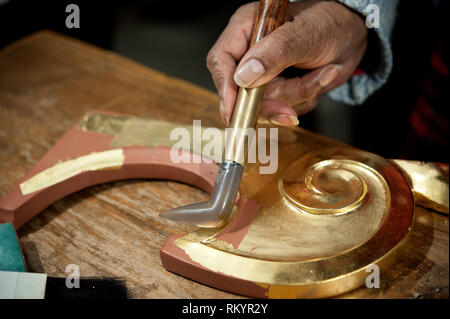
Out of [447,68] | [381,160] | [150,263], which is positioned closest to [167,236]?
[150,263]

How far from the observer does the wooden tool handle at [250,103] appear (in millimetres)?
578

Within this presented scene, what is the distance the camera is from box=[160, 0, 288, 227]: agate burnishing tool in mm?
567

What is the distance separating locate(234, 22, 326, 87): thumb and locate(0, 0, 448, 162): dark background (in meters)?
0.41

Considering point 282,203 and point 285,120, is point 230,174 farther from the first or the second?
point 285,120

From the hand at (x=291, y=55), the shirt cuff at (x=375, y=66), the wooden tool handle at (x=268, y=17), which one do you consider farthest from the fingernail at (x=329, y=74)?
the wooden tool handle at (x=268, y=17)

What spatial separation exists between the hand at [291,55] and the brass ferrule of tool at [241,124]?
20mm

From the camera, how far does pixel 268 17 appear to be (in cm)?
61

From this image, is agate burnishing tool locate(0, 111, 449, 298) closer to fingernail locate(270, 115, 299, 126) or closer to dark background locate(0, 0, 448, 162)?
fingernail locate(270, 115, 299, 126)

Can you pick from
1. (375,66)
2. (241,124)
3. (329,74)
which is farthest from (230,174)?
(375,66)

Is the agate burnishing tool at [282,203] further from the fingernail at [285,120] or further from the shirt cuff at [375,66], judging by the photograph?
the shirt cuff at [375,66]

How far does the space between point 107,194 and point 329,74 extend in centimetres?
49

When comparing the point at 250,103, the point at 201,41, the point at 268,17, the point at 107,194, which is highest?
the point at 268,17

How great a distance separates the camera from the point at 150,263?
59cm
